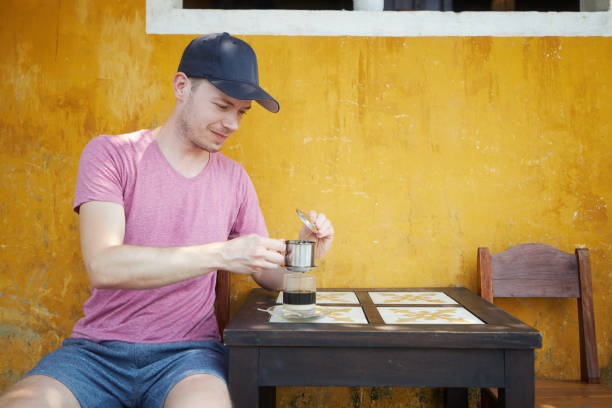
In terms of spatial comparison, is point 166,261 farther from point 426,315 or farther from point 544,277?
point 544,277

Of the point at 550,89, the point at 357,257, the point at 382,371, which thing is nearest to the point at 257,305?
the point at 382,371

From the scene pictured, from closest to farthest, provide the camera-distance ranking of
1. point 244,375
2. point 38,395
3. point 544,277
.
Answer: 1. point 38,395
2. point 244,375
3. point 544,277

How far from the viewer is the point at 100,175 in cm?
159

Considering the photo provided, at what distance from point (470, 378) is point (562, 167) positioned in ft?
4.76

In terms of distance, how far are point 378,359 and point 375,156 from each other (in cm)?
121

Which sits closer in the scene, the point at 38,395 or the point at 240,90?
the point at 38,395

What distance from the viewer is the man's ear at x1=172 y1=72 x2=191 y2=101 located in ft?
5.71

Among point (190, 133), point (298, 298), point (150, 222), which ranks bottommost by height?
point (298, 298)

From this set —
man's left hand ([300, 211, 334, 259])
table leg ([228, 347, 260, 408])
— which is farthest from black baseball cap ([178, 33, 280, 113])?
table leg ([228, 347, 260, 408])

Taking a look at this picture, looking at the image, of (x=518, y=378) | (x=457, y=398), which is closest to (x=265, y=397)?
(x=457, y=398)

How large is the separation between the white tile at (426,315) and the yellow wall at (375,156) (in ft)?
2.02

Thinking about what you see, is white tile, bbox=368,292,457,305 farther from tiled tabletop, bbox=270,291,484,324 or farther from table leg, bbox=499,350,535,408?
table leg, bbox=499,350,535,408

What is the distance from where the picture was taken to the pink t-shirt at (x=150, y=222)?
Result: 1609 millimetres

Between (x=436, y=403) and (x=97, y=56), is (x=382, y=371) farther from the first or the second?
(x=97, y=56)
